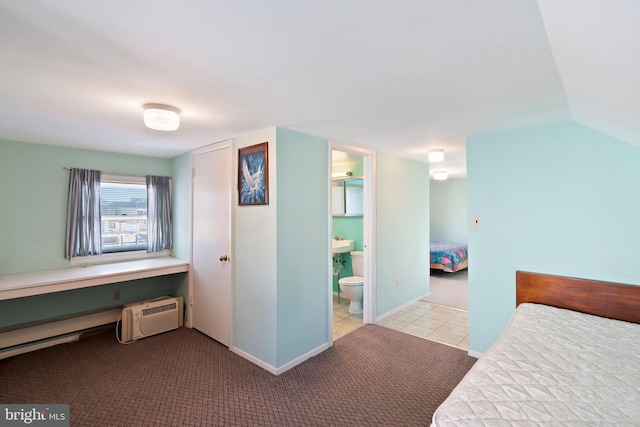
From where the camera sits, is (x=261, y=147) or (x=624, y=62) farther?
(x=261, y=147)

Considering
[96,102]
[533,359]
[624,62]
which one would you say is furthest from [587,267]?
[96,102]

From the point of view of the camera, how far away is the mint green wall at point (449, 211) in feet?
23.5

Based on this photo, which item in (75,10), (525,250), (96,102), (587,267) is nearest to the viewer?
(75,10)

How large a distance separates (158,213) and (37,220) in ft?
3.83

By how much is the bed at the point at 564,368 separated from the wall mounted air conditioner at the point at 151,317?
3325 millimetres

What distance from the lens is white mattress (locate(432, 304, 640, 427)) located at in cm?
111

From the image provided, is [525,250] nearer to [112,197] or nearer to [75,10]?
[75,10]

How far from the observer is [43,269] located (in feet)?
10.6

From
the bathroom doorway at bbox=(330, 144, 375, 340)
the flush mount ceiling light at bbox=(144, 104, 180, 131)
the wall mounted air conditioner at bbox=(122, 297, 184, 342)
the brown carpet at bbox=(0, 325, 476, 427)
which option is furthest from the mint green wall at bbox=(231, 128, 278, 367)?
the bathroom doorway at bbox=(330, 144, 375, 340)

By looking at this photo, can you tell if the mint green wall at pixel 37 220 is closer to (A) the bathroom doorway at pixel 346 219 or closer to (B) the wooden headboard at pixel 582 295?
(A) the bathroom doorway at pixel 346 219

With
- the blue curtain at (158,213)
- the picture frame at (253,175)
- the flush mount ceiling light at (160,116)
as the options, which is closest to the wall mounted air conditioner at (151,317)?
the blue curtain at (158,213)

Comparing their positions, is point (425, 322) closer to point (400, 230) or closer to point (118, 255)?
point (400, 230)

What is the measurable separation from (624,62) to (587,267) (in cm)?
181

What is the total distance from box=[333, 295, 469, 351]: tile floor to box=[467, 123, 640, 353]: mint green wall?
0.49 meters
